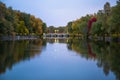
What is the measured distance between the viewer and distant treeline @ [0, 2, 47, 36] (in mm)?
84031

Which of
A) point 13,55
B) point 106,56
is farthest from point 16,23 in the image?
point 106,56

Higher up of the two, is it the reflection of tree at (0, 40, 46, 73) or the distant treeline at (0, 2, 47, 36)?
the distant treeline at (0, 2, 47, 36)

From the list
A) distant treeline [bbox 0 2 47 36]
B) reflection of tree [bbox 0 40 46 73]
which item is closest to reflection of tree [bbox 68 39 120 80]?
reflection of tree [bbox 0 40 46 73]

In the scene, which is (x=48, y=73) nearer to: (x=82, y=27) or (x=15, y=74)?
(x=15, y=74)

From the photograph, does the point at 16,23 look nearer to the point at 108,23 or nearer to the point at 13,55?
the point at 108,23

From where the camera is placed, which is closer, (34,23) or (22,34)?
(22,34)

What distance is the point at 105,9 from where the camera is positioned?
9369 cm

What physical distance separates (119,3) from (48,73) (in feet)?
169

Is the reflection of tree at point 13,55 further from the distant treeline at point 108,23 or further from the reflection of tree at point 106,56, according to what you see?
the distant treeline at point 108,23

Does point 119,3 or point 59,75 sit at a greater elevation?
point 119,3

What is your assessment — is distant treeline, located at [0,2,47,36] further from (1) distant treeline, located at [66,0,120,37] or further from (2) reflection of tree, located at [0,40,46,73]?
(2) reflection of tree, located at [0,40,46,73]

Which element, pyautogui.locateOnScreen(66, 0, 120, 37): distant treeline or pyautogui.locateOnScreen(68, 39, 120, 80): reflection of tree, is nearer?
pyautogui.locateOnScreen(68, 39, 120, 80): reflection of tree

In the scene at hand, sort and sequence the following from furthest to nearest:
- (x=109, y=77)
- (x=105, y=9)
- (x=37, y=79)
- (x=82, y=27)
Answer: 1. (x=82, y=27)
2. (x=105, y=9)
3. (x=109, y=77)
4. (x=37, y=79)

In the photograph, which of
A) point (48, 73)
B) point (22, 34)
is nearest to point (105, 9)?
point (22, 34)
